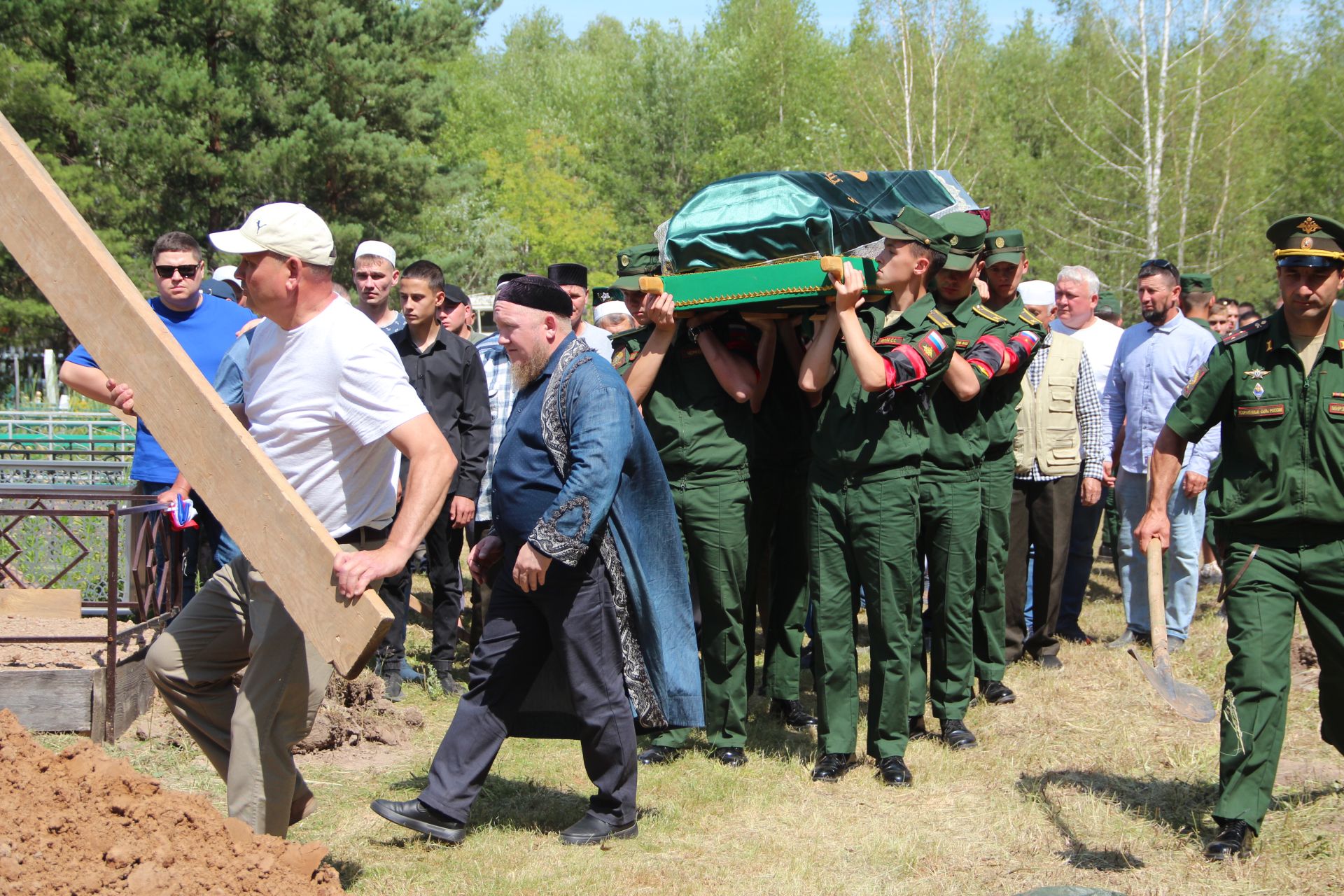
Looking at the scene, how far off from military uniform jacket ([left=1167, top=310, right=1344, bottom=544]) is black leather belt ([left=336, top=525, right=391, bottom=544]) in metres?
3.06

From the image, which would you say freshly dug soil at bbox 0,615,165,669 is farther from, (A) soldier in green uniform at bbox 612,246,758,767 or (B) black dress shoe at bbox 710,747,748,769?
(B) black dress shoe at bbox 710,747,748,769

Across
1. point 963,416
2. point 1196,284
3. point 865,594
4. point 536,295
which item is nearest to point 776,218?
point 536,295

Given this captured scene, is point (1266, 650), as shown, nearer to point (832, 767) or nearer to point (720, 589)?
point (832, 767)

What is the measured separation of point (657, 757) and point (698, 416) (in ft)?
5.27

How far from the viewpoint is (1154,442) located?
26.8ft

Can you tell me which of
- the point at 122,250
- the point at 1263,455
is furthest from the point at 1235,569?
the point at 122,250

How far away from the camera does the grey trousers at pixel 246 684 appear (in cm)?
384

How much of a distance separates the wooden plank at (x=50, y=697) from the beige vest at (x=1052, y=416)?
529cm

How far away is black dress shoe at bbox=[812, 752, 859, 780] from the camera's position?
5.45m

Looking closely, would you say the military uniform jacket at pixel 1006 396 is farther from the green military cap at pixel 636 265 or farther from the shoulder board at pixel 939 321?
the green military cap at pixel 636 265

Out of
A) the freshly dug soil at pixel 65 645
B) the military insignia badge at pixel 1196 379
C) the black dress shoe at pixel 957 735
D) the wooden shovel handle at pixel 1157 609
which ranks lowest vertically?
the black dress shoe at pixel 957 735

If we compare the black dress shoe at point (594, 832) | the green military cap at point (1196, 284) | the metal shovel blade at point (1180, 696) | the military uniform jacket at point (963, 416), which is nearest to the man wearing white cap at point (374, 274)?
the military uniform jacket at point (963, 416)

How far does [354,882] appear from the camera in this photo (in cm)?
429

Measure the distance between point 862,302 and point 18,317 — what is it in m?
23.8
